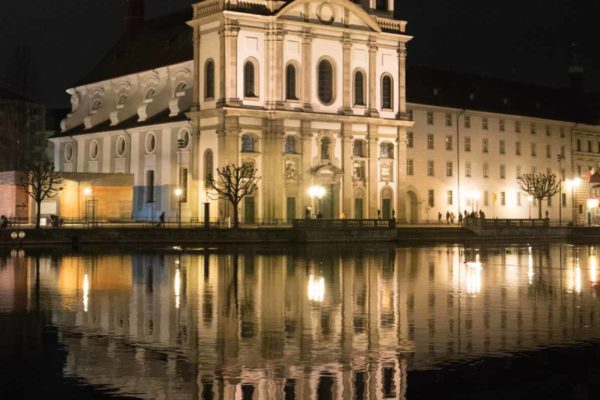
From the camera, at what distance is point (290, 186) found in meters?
84.4

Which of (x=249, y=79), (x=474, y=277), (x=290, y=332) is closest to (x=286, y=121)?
(x=249, y=79)

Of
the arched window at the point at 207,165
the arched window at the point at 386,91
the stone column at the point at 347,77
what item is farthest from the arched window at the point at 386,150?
the arched window at the point at 207,165

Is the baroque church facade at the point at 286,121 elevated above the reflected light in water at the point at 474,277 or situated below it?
above

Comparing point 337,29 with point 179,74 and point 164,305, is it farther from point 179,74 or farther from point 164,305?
point 164,305

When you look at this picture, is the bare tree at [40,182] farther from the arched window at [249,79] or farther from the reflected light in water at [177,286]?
the reflected light in water at [177,286]

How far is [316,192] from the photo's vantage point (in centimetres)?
8531

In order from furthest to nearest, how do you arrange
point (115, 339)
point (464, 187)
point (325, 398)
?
point (464, 187) → point (115, 339) → point (325, 398)

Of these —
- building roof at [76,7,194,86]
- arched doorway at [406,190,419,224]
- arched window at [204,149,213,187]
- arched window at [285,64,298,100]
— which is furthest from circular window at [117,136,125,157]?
arched doorway at [406,190,419,224]

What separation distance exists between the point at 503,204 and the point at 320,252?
175 ft

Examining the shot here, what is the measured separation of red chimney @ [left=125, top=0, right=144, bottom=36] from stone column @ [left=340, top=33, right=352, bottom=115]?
33882 mm

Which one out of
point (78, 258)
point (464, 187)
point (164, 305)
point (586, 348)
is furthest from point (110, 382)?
point (464, 187)

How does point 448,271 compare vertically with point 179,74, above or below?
below

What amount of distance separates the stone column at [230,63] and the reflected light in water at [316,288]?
44.1 m

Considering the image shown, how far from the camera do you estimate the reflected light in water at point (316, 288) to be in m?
29.8
